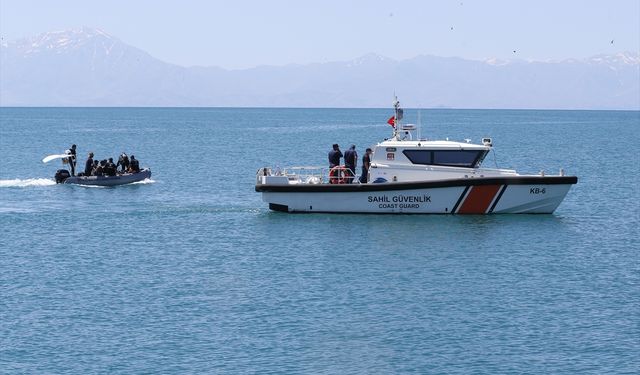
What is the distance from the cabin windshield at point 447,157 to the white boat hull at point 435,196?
95cm

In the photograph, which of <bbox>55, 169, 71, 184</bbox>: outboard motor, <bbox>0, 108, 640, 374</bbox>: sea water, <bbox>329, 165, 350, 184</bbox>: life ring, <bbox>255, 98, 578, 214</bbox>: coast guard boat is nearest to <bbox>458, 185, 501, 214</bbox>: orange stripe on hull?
<bbox>255, 98, 578, 214</bbox>: coast guard boat

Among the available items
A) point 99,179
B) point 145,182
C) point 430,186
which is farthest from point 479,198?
point 145,182

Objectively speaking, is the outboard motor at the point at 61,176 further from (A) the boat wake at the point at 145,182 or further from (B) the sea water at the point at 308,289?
(B) the sea water at the point at 308,289

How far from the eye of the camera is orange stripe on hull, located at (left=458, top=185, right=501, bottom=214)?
1661 inches

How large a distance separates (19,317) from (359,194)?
1833 centimetres

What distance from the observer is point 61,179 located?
59094mm

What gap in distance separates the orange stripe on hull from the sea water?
16.9 inches

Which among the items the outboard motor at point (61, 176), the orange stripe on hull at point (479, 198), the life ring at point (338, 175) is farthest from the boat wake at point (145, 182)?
the orange stripe on hull at point (479, 198)

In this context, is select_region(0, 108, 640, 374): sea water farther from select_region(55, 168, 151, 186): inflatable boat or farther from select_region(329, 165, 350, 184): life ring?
select_region(55, 168, 151, 186): inflatable boat

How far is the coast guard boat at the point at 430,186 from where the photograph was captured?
42219mm

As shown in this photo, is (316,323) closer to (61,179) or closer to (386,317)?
(386,317)

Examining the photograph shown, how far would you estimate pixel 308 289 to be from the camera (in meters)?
30.8

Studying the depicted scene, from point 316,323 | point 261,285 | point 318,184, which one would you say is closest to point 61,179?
point 318,184

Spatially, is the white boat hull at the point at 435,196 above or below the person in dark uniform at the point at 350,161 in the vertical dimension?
below
